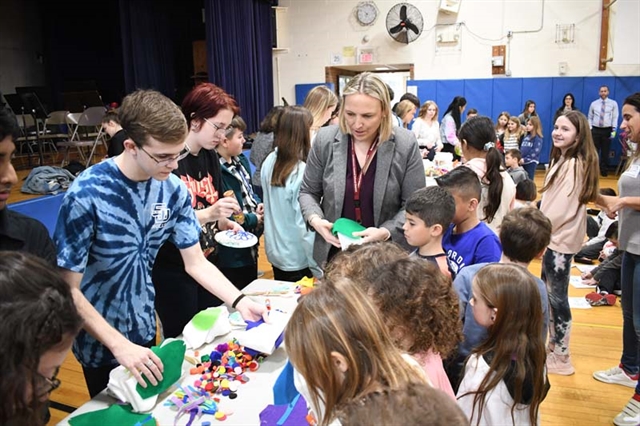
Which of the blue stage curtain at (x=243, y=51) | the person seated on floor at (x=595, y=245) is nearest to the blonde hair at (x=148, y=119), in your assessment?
the person seated on floor at (x=595, y=245)

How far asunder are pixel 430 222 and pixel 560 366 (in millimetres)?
1628

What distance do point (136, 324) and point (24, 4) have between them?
513 inches

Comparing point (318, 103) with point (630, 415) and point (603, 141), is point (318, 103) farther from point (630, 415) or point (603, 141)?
point (603, 141)

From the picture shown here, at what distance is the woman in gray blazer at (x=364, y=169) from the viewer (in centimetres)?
206

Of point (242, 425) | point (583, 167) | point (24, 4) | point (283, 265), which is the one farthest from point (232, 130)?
point (24, 4)

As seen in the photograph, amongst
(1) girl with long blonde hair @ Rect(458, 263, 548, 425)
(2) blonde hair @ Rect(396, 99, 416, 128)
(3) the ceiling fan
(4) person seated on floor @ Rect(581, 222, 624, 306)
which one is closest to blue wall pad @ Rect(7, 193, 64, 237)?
(2) blonde hair @ Rect(396, 99, 416, 128)

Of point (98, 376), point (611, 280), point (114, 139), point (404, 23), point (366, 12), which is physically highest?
point (366, 12)

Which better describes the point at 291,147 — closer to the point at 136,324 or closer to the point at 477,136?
the point at 477,136

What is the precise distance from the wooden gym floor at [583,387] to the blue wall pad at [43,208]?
2.27 m

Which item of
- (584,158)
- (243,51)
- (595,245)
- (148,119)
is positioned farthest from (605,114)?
(148,119)

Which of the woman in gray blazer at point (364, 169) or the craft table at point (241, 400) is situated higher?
the woman in gray blazer at point (364, 169)

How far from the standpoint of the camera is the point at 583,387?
9.09 feet

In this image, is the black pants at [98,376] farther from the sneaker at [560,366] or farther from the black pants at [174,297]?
the sneaker at [560,366]

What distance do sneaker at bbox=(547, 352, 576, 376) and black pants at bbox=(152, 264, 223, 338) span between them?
6.98 ft
